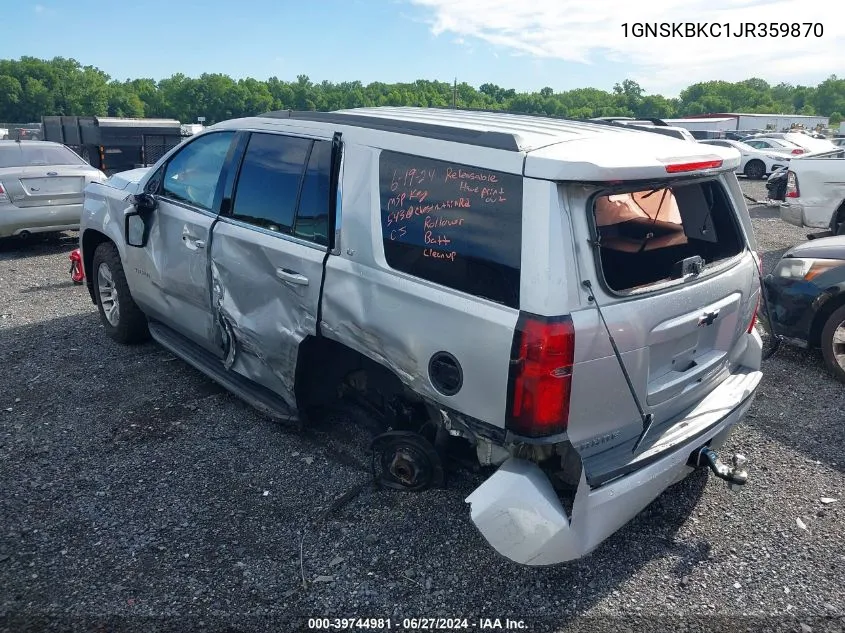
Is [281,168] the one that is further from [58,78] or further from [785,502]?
[58,78]

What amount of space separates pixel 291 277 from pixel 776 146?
26.1 m

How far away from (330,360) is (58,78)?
421ft

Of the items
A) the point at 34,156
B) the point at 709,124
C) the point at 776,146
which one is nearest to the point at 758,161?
the point at 776,146

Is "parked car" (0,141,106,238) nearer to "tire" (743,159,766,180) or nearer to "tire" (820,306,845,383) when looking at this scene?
"tire" (820,306,845,383)

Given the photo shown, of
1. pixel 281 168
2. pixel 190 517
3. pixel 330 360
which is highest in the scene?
pixel 281 168

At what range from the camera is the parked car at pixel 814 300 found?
499 cm

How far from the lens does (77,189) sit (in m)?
9.27

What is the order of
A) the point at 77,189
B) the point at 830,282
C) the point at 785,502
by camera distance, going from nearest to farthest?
1. the point at 785,502
2. the point at 830,282
3. the point at 77,189

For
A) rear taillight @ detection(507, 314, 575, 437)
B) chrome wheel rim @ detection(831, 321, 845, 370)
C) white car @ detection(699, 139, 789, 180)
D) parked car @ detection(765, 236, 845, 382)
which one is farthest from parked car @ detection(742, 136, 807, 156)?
rear taillight @ detection(507, 314, 575, 437)

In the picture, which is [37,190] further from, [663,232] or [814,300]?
[814,300]

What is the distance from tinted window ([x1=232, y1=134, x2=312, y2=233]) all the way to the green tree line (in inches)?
3464

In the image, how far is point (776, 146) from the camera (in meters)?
24.8

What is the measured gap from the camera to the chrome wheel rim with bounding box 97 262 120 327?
5375 millimetres

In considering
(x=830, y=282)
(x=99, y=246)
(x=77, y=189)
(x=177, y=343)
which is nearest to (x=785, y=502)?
(x=830, y=282)
